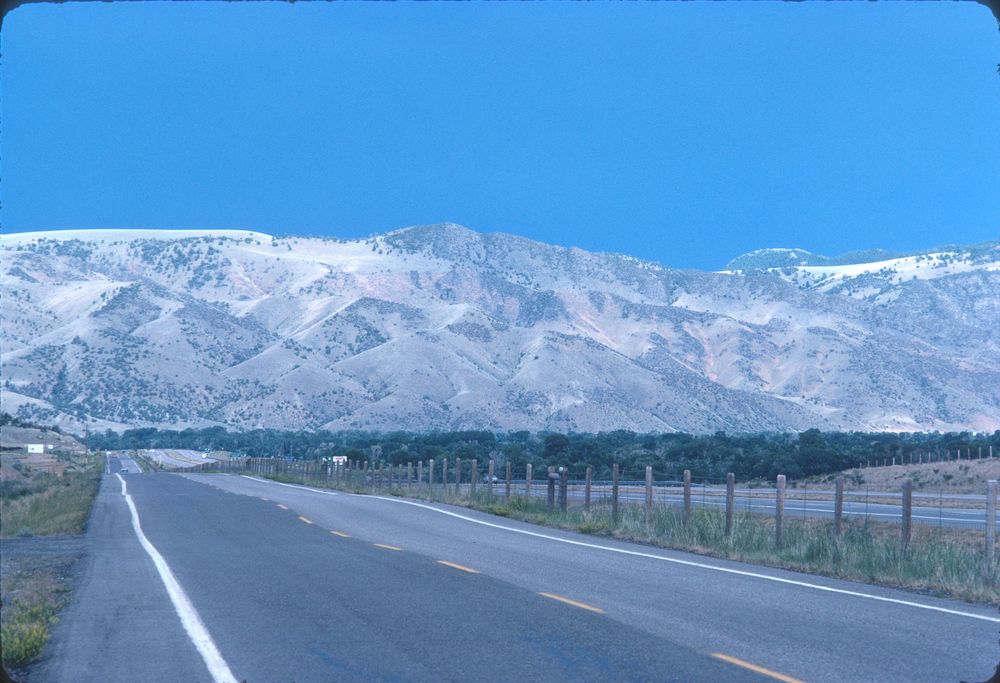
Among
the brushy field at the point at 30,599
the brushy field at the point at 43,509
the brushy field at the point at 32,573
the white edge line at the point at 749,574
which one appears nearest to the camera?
the brushy field at the point at 30,599

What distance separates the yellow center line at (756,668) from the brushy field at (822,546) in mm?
5284

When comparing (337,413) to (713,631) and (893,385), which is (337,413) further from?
(713,631)

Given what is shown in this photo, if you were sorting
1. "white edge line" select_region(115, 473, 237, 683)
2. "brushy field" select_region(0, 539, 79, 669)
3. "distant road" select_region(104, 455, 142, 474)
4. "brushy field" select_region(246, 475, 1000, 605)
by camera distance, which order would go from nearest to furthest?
"white edge line" select_region(115, 473, 237, 683) < "brushy field" select_region(0, 539, 79, 669) < "brushy field" select_region(246, 475, 1000, 605) < "distant road" select_region(104, 455, 142, 474)

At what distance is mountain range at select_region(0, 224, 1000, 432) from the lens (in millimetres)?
113000

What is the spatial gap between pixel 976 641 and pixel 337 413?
108272 mm

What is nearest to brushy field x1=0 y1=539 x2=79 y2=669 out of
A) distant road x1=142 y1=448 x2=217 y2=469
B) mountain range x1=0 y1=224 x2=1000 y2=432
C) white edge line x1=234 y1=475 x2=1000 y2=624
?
white edge line x1=234 y1=475 x2=1000 y2=624

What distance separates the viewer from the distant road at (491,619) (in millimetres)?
9375

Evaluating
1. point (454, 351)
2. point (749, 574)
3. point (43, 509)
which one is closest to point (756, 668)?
point (749, 574)

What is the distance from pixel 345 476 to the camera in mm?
54031

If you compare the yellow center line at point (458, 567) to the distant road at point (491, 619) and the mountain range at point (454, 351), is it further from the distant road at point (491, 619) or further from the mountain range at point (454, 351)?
the mountain range at point (454, 351)

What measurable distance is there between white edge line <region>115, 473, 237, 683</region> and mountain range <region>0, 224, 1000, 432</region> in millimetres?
67934

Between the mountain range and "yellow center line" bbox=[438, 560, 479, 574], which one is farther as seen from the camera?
the mountain range

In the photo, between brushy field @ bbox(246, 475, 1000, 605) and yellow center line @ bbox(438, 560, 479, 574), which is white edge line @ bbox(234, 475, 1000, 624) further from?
yellow center line @ bbox(438, 560, 479, 574)

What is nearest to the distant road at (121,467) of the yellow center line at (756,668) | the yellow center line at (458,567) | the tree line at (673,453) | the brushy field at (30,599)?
the tree line at (673,453)
